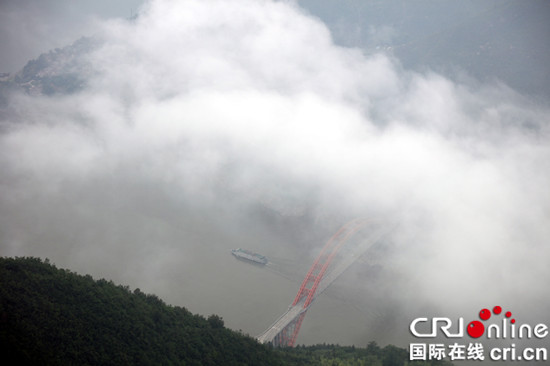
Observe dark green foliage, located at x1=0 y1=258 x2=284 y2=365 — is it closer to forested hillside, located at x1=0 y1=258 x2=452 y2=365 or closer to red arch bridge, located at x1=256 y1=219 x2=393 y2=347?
forested hillside, located at x1=0 y1=258 x2=452 y2=365

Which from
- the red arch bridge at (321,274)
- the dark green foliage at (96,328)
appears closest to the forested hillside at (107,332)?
the dark green foliage at (96,328)

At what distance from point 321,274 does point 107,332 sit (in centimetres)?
1987

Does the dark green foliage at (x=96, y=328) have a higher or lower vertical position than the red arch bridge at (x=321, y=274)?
lower

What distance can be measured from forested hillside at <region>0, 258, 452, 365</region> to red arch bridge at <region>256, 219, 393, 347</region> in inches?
129

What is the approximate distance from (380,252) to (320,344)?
1630 cm

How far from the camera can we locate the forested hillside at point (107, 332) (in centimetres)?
1891

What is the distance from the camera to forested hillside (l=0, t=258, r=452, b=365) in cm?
1891

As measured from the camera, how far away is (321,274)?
126 ft

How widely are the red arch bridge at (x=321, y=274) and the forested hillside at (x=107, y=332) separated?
129 inches

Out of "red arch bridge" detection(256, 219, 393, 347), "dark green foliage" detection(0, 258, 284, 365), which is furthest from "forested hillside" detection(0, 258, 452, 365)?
"red arch bridge" detection(256, 219, 393, 347)

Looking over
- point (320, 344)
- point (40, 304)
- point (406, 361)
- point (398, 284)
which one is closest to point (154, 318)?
point (40, 304)

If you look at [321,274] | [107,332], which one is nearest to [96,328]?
[107,332]

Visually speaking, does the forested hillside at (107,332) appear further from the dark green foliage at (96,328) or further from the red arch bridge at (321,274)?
the red arch bridge at (321,274)

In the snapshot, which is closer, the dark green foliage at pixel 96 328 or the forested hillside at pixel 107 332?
the dark green foliage at pixel 96 328
